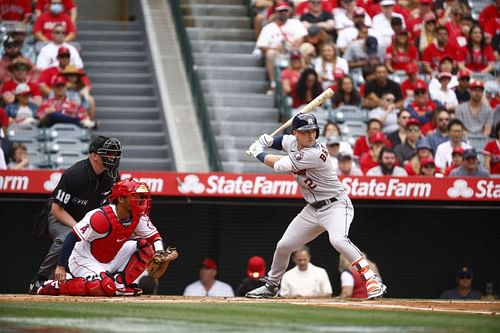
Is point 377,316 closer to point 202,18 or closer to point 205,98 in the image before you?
point 205,98

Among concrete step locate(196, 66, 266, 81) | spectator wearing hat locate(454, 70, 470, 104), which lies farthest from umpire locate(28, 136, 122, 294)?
spectator wearing hat locate(454, 70, 470, 104)

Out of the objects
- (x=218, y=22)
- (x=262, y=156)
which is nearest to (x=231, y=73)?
(x=218, y=22)

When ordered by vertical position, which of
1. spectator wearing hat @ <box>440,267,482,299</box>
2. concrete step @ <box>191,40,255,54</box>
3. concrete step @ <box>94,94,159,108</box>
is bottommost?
spectator wearing hat @ <box>440,267,482,299</box>

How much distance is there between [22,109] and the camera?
44.3 feet

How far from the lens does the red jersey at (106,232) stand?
8898 millimetres

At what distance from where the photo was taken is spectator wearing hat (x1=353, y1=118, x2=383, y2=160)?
13.5 meters

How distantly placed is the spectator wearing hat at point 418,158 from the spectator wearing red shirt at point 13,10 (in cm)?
580

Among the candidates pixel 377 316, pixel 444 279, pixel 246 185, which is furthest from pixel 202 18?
pixel 377 316

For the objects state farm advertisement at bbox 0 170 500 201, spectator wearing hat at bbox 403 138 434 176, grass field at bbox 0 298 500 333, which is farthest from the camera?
spectator wearing hat at bbox 403 138 434 176

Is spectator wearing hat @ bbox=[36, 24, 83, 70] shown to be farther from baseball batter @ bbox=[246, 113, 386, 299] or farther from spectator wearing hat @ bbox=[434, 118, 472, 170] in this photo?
baseball batter @ bbox=[246, 113, 386, 299]

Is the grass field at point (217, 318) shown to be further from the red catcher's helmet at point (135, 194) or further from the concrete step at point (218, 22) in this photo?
the concrete step at point (218, 22)

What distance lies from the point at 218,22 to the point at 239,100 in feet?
5.14

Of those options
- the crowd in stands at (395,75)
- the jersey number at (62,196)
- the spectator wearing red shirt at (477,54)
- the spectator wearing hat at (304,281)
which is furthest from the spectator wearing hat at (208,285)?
the spectator wearing red shirt at (477,54)

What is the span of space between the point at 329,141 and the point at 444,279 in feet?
7.26
